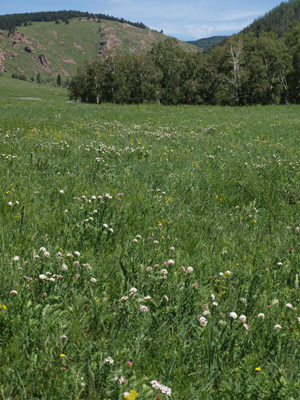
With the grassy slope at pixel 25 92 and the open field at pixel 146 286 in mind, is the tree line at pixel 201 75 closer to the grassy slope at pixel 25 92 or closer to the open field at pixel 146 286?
the grassy slope at pixel 25 92

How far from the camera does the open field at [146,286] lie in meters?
1.99

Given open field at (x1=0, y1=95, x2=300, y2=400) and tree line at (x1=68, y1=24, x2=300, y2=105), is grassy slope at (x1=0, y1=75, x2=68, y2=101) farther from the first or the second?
open field at (x1=0, y1=95, x2=300, y2=400)

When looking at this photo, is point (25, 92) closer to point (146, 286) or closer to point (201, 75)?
point (201, 75)

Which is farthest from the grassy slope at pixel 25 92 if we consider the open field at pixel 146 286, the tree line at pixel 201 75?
the open field at pixel 146 286

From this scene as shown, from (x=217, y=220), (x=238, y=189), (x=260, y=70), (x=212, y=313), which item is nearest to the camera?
(x=212, y=313)

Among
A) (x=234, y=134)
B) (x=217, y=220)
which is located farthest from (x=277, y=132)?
(x=217, y=220)

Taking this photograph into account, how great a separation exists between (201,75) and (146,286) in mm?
72819

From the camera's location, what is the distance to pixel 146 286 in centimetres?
289

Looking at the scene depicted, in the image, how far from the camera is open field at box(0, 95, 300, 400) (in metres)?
1.99

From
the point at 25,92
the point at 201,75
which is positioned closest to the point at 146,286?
the point at 201,75

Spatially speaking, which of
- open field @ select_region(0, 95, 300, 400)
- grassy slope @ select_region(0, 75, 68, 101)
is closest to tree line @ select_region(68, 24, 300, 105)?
grassy slope @ select_region(0, 75, 68, 101)

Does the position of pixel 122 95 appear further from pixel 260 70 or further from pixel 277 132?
pixel 277 132

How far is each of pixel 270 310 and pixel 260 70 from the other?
59442 mm

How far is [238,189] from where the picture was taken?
6066 mm
